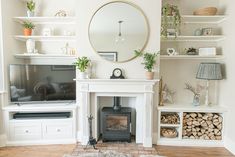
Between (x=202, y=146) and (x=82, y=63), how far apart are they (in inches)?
97.3

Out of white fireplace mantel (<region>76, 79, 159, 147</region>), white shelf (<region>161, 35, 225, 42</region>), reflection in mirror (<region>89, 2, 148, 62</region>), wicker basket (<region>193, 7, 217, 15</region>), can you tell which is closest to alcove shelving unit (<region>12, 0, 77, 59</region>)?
reflection in mirror (<region>89, 2, 148, 62</region>)

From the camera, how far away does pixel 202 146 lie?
331 cm

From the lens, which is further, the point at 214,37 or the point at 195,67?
the point at 195,67

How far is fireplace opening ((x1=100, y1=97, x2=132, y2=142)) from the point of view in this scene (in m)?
3.37

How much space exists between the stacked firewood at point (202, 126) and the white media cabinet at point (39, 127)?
6.43 ft

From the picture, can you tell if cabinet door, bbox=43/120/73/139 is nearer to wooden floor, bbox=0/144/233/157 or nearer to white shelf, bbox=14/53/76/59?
wooden floor, bbox=0/144/233/157

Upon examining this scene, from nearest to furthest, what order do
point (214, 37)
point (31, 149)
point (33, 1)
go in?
1. point (31, 149)
2. point (214, 37)
3. point (33, 1)

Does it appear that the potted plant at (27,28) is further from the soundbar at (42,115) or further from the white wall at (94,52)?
the soundbar at (42,115)

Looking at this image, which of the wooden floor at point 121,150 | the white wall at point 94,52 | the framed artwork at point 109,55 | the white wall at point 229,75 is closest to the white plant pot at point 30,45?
the white wall at point 94,52

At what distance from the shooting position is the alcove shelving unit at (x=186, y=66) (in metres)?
3.32

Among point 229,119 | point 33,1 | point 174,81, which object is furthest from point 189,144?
point 33,1

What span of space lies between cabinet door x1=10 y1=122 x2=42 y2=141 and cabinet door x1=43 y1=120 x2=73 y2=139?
0.38 feet

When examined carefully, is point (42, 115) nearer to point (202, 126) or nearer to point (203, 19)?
point (202, 126)

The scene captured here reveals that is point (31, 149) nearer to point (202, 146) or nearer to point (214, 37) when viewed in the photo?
point (202, 146)
